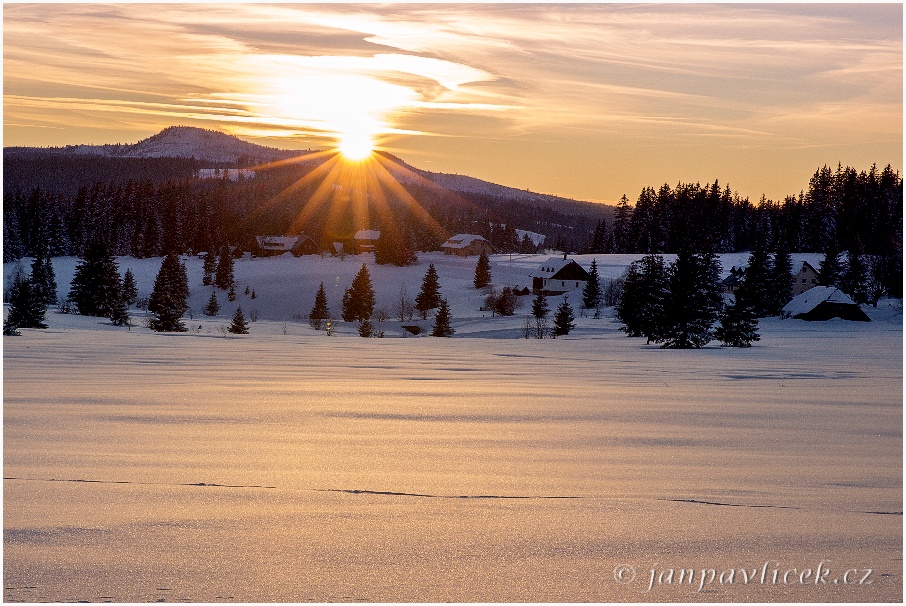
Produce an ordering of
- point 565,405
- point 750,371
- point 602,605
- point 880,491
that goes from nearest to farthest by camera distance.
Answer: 1. point 602,605
2. point 880,491
3. point 565,405
4. point 750,371

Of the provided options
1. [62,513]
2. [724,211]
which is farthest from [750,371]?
[724,211]

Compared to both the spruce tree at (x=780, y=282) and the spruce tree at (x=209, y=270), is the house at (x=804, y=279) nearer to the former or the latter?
the spruce tree at (x=780, y=282)

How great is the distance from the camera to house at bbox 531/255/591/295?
8894 centimetres

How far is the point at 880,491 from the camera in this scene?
447 centimetres

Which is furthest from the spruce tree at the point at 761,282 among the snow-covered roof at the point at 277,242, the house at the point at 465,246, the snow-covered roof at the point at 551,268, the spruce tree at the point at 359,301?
the snow-covered roof at the point at 277,242

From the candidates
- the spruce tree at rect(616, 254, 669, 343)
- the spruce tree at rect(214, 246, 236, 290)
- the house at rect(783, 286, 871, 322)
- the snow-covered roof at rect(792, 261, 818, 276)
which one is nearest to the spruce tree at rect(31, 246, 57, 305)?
the spruce tree at rect(214, 246, 236, 290)

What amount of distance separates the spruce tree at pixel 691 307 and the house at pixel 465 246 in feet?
320

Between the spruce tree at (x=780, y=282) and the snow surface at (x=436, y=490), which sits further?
the spruce tree at (x=780, y=282)

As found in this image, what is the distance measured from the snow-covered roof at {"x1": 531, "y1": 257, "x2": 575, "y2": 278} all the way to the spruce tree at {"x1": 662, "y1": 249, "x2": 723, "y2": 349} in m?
63.0

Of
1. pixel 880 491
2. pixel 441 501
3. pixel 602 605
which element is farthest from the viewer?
pixel 880 491

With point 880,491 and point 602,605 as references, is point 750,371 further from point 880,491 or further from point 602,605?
point 602,605

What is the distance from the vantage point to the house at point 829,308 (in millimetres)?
56969

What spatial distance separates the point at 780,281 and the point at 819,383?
6823cm

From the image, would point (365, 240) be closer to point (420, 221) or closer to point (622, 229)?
point (420, 221)
